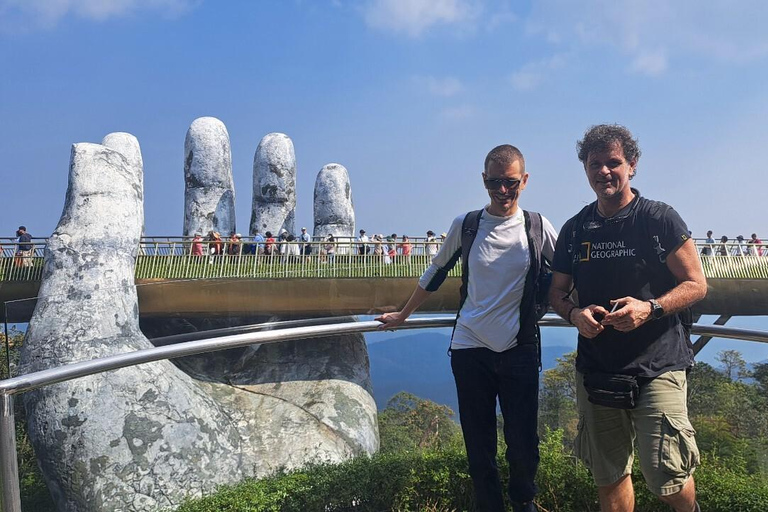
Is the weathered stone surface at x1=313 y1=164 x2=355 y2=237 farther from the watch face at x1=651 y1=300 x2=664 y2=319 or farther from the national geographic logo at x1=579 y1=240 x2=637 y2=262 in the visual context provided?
the watch face at x1=651 y1=300 x2=664 y2=319

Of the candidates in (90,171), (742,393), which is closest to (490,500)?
(742,393)

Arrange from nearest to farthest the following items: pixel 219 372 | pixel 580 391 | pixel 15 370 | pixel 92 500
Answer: pixel 580 391 < pixel 15 370 < pixel 92 500 < pixel 219 372

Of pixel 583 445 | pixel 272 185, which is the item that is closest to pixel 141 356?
pixel 583 445

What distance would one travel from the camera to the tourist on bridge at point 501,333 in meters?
2.82

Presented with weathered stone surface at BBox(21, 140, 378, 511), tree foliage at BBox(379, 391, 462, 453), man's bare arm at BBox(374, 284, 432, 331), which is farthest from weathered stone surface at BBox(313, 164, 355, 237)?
man's bare arm at BBox(374, 284, 432, 331)

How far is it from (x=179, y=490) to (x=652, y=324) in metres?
2.92

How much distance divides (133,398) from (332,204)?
14.8 meters

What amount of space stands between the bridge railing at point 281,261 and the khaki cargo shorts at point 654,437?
25.8 feet

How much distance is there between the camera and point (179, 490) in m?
3.72

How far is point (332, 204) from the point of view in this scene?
1994cm

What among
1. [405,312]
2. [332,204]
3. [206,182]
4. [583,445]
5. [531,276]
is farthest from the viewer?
[332,204]

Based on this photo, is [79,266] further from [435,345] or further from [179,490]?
[435,345]

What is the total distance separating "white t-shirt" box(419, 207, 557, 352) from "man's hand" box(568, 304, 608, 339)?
1.26 feet

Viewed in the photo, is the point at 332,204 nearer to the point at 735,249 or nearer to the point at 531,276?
the point at 735,249
